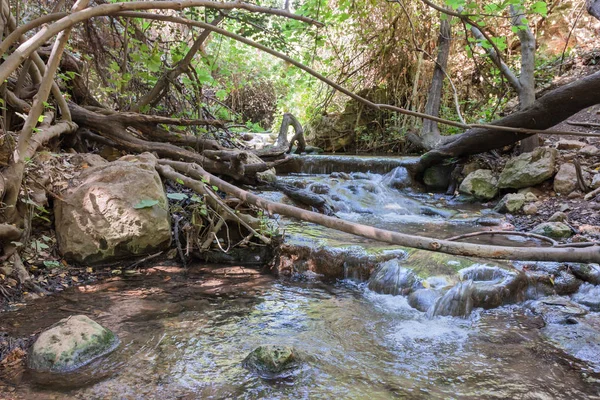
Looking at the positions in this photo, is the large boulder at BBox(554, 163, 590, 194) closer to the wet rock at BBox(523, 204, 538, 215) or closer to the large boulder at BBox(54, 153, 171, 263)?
the wet rock at BBox(523, 204, 538, 215)

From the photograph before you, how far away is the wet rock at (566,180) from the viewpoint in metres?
6.25

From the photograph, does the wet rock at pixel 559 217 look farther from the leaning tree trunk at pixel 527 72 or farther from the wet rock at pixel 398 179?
the wet rock at pixel 398 179

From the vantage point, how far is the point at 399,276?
3.90 meters

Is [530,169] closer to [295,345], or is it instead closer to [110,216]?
[295,345]

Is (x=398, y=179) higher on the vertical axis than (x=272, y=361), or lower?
higher

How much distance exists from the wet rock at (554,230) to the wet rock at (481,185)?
2167mm

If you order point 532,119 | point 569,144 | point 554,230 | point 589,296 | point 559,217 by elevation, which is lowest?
point 589,296

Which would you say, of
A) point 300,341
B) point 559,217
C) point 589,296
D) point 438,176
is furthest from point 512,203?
point 300,341

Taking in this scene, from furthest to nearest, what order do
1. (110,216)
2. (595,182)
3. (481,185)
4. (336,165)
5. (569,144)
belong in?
(336,165) < (481,185) < (569,144) < (595,182) < (110,216)

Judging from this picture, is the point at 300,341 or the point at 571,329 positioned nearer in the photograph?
the point at 300,341

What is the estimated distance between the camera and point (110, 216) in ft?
12.5

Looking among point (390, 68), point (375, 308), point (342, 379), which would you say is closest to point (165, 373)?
point (342, 379)

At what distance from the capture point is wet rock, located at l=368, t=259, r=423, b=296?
3771 millimetres

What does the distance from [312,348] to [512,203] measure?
16.4ft
